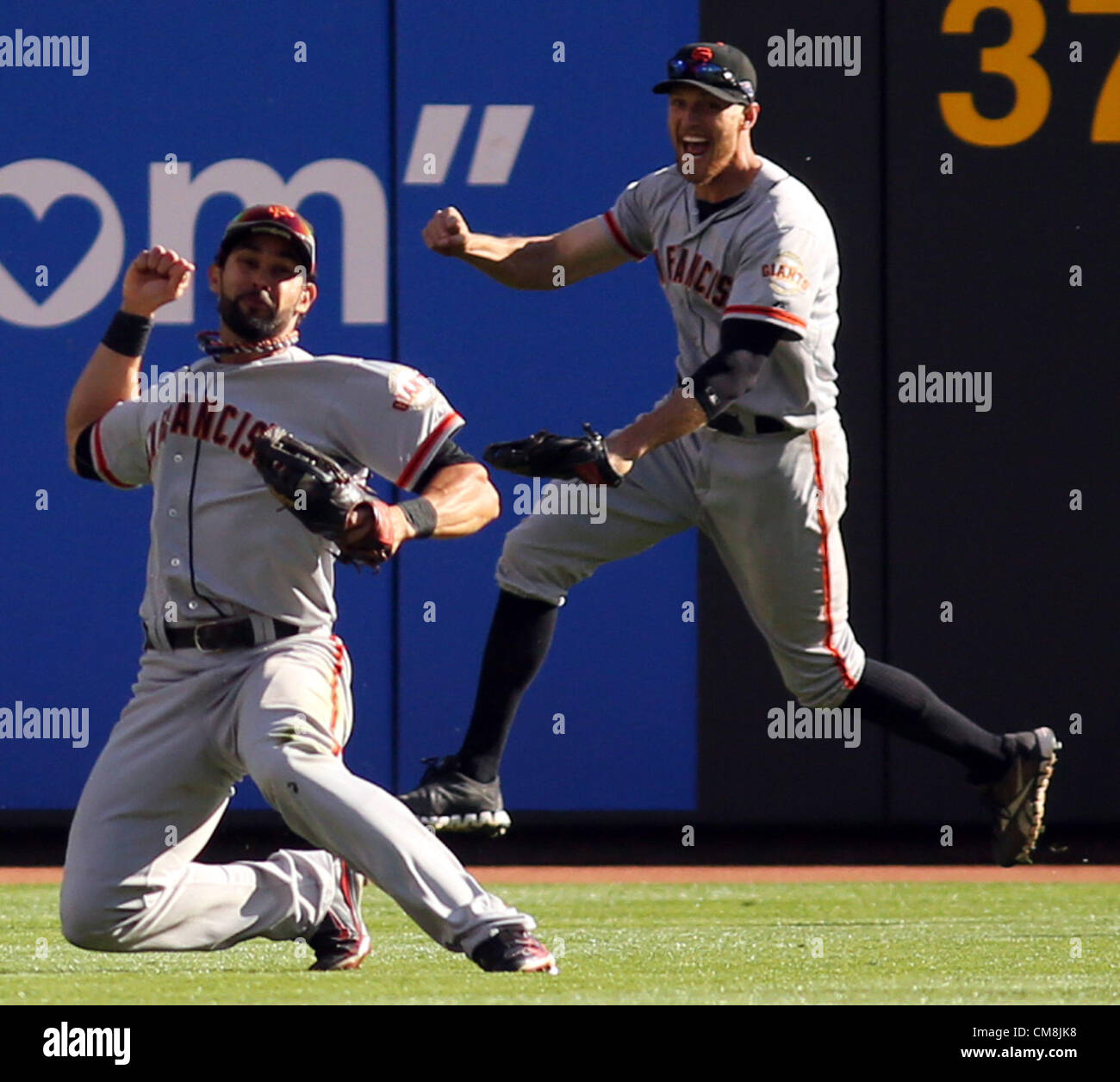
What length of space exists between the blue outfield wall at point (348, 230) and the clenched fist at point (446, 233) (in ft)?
10.7

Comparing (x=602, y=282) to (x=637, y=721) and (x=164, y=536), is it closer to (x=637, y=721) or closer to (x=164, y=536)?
(x=637, y=721)

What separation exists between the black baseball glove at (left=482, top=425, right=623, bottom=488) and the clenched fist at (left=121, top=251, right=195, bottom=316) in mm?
725

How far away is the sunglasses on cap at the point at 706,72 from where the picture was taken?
5.12m

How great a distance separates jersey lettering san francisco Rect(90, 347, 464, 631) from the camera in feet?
14.8

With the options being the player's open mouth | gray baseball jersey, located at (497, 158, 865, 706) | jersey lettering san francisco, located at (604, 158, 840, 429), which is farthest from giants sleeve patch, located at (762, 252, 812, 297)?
the player's open mouth

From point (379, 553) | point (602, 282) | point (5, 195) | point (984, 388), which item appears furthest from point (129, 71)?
point (379, 553)

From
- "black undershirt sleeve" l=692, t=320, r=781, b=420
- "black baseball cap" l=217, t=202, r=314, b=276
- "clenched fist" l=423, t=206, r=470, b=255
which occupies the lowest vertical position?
"black undershirt sleeve" l=692, t=320, r=781, b=420

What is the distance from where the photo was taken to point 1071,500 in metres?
8.62

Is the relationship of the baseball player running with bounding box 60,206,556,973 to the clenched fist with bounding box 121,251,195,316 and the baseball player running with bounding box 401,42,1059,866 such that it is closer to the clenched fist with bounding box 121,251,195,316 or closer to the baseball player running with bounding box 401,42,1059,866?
the clenched fist with bounding box 121,251,195,316

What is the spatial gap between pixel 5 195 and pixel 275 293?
14.1 ft

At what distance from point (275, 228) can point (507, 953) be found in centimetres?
147

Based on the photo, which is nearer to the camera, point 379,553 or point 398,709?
point 379,553

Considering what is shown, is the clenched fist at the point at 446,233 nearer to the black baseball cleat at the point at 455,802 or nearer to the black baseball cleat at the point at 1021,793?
the black baseball cleat at the point at 455,802

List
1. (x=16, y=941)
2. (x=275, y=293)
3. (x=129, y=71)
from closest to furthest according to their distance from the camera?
1. (x=275, y=293)
2. (x=16, y=941)
3. (x=129, y=71)
